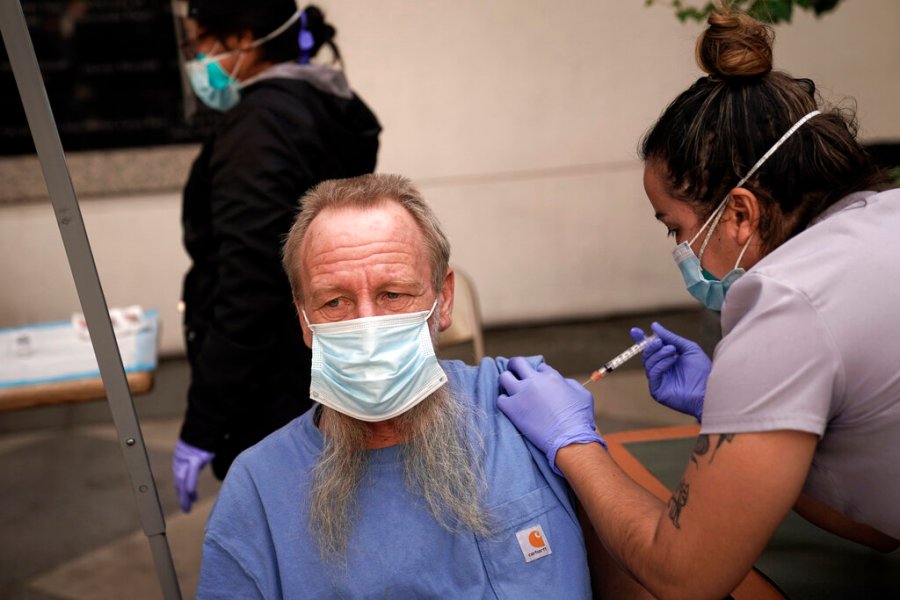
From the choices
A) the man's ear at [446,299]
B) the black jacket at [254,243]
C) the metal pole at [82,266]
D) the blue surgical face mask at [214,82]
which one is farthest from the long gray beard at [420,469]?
the blue surgical face mask at [214,82]

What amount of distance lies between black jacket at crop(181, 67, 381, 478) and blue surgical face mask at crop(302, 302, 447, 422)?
601 mm

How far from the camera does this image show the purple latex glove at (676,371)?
169cm

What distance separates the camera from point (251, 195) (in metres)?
2.07

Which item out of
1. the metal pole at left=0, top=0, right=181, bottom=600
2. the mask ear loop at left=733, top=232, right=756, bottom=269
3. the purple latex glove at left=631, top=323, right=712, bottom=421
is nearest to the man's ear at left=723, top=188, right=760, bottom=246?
the mask ear loop at left=733, top=232, right=756, bottom=269

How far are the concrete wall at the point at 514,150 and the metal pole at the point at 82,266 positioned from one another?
11.6ft

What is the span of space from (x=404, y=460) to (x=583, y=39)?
12.7 feet

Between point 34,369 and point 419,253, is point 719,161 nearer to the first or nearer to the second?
point 419,253

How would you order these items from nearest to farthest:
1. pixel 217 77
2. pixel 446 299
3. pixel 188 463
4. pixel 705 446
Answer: pixel 705 446 → pixel 446 299 → pixel 188 463 → pixel 217 77

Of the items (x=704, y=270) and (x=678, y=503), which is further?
(x=704, y=270)

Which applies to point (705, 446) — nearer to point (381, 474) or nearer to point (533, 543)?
point (533, 543)

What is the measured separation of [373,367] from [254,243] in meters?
0.71

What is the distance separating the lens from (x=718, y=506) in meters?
1.16

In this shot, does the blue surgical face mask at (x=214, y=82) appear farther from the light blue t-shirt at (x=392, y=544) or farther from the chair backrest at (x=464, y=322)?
the light blue t-shirt at (x=392, y=544)

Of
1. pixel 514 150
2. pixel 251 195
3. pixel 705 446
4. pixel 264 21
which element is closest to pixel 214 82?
pixel 264 21
